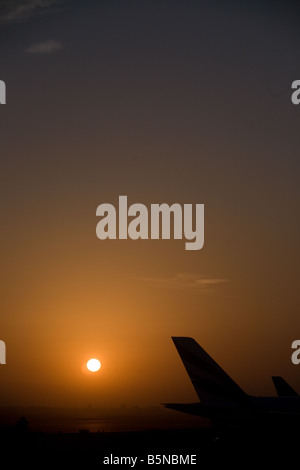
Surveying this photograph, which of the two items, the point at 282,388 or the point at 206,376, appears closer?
the point at 206,376

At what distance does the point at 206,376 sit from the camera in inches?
1971

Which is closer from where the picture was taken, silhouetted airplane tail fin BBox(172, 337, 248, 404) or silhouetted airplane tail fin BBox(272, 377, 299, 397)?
silhouetted airplane tail fin BBox(172, 337, 248, 404)

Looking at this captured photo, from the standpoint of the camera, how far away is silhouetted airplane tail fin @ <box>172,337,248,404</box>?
49094mm

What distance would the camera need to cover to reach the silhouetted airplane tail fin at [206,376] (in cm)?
4909

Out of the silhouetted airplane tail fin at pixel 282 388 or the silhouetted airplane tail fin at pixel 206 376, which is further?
the silhouetted airplane tail fin at pixel 282 388
